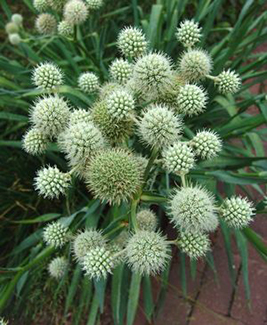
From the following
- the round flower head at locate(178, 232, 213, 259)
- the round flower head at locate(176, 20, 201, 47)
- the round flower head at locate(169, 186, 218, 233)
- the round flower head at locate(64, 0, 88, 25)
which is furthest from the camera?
the round flower head at locate(64, 0, 88, 25)

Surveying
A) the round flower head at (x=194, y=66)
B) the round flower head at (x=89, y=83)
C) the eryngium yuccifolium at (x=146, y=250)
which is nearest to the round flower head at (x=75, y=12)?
the round flower head at (x=89, y=83)

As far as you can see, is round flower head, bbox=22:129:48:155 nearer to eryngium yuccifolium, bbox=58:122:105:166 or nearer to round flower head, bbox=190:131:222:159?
eryngium yuccifolium, bbox=58:122:105:166

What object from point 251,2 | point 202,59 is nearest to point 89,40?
point 251,2

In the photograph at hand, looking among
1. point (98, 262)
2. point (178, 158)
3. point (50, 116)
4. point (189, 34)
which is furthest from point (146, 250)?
point (189, 34)

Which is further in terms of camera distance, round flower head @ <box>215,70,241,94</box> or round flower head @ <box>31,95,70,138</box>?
round flower head @ <box>215,70,241,94</box>

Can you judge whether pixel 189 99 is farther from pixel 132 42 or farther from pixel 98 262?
pixel 98 262

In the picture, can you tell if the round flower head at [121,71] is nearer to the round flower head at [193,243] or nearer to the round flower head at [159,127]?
the round flower head at [159,127]

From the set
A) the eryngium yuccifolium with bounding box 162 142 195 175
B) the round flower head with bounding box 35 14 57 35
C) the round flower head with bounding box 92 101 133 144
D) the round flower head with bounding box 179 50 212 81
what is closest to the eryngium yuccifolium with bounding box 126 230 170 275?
the eryngium yuccifolium with bounding box 162 142 195 175
